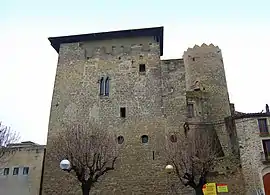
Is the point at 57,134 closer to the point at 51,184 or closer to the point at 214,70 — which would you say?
the point at 51,184

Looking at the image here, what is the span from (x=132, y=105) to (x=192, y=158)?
687 cm

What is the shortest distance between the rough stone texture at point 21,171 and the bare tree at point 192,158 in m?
9.32

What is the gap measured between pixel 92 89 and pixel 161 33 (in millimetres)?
7202

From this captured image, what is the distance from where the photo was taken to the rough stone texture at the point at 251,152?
61.4 feet

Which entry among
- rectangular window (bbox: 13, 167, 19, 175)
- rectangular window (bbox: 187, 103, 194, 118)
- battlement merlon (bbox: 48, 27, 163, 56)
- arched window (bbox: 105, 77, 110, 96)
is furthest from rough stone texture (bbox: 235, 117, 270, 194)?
rectangular window (bbox: 13, 167, 19, 175)

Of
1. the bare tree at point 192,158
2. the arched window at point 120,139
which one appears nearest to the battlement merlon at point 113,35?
the arched window at point 120,139

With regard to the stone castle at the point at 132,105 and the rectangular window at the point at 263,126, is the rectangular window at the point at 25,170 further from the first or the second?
the rectangular window at the point at 263,126

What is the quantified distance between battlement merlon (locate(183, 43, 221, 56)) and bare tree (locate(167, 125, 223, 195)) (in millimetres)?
12690

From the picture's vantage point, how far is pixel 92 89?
2328cm

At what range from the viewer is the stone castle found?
66.0 ft

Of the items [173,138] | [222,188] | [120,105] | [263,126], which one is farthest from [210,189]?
[120,105]

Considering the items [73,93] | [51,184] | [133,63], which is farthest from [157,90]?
[51,184]

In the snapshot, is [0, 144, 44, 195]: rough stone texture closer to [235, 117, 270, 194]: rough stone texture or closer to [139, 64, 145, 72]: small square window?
[139, 64, 145, 72]: small square window

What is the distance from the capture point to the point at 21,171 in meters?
21.3
